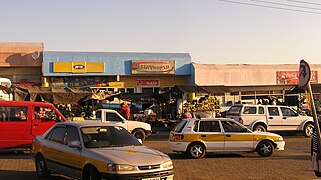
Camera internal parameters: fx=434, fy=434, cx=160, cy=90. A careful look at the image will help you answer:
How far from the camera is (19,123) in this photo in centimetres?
1588

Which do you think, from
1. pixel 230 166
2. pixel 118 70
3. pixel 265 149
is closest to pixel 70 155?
pixel 230 166

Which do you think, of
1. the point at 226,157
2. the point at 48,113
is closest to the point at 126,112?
the point at 48,113

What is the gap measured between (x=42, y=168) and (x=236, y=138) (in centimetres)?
694

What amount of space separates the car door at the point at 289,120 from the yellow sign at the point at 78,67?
1619 cm

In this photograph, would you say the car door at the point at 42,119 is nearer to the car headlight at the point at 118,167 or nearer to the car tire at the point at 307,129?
the car headlight at the point at 118,167

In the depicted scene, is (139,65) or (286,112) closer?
(286,112)

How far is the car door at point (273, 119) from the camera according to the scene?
2212 centimetres

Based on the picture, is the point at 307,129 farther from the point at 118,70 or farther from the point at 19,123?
the point at 118,70

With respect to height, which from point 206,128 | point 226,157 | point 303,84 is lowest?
point 226,157

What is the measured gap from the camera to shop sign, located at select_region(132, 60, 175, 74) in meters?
34.7

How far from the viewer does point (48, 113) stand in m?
16.8

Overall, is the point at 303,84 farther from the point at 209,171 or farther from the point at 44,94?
the point at 44,94

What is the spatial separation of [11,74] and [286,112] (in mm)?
21724

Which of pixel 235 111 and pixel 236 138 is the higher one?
pixel 235 111
